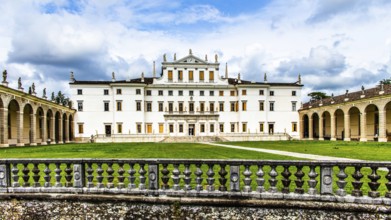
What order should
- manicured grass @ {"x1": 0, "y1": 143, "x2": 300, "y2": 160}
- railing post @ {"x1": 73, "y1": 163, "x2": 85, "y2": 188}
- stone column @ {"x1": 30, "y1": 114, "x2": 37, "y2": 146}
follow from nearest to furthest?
railing post @ {"x1": 73, "y1": 163, "x2": 85, "y2": 188} → manicured grass @ {"x1": 0, "y1": 143, "x2": 300, "y2": 160} → stone column @ {"x1": 30, "y1": 114, "x2": 37, "y2": 146}

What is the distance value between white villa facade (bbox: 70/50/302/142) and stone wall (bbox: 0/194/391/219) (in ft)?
158

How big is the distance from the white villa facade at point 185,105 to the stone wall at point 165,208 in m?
48.3

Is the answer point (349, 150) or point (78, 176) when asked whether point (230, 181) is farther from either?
A: point (349, 150)

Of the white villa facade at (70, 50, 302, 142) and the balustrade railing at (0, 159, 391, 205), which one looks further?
the white villa facade at (70, 50, 302, 142)

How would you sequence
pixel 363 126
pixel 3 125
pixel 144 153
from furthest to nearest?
pixel 363 126 < pixel 3 125 < pixel 144 153

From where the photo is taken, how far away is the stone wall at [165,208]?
5635mm

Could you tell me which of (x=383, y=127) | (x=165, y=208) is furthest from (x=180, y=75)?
(x=165, y=208)

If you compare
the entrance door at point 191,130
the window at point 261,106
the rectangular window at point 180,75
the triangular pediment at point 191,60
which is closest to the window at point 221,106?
the entrance door at point 191,130

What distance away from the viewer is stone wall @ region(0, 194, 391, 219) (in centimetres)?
Answer: 564

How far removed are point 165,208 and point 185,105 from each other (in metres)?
50.4

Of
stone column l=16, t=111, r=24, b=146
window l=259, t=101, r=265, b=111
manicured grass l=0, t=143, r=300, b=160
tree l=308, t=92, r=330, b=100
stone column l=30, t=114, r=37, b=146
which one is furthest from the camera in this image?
tree l=308, t=92, r=330, b=100

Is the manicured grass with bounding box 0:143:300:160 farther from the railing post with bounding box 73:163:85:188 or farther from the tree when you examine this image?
the tree

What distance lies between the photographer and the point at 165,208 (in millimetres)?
6113

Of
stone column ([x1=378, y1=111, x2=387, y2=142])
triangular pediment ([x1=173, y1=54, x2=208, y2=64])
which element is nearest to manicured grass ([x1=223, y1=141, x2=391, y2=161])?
stone column ([x1=378, y1=111, x2=387, y2=142])
